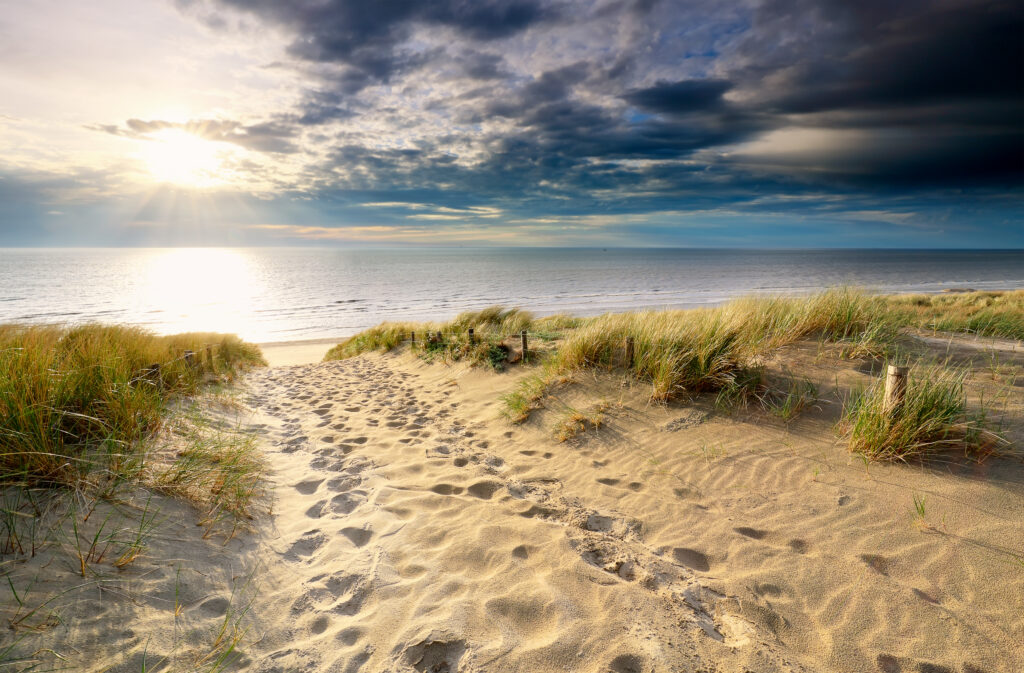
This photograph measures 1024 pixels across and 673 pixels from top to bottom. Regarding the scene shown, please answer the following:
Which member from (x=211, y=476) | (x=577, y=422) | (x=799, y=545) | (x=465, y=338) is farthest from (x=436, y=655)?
(x=465, y=338)

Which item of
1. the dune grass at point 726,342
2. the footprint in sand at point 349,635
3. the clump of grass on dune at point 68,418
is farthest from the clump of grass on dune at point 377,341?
the footprint in sand at point 349,635

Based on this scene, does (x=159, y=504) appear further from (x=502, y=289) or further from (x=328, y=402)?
(x=502, y=289)

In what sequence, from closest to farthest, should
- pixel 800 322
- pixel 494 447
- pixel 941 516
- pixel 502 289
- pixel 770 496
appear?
pixel 941 516 → pixel 770 496 → pixel 494 447 → pixel 800 322 → pixel 502 289

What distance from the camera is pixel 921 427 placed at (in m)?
4.10

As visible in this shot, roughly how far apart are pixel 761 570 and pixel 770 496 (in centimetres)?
106

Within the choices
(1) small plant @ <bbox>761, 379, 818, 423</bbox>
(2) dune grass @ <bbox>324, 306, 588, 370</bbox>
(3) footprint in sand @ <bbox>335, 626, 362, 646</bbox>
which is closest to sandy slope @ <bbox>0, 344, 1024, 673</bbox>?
(3) footprint in sand @ <bbox>335, 626, 362, 646</bbox>

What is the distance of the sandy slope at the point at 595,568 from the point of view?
2.42 m

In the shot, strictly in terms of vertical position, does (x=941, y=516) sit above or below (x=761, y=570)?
above

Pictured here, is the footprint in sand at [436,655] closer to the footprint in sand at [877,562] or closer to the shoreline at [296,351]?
the footprint in sand at [877,562]

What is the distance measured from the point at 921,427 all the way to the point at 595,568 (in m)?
3.42

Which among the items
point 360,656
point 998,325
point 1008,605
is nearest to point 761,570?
point 1008,605

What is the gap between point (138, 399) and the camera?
418 centimetres

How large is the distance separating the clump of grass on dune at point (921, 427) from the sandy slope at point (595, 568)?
0.20 m

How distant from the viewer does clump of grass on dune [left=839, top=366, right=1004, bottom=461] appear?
13.5 ft
